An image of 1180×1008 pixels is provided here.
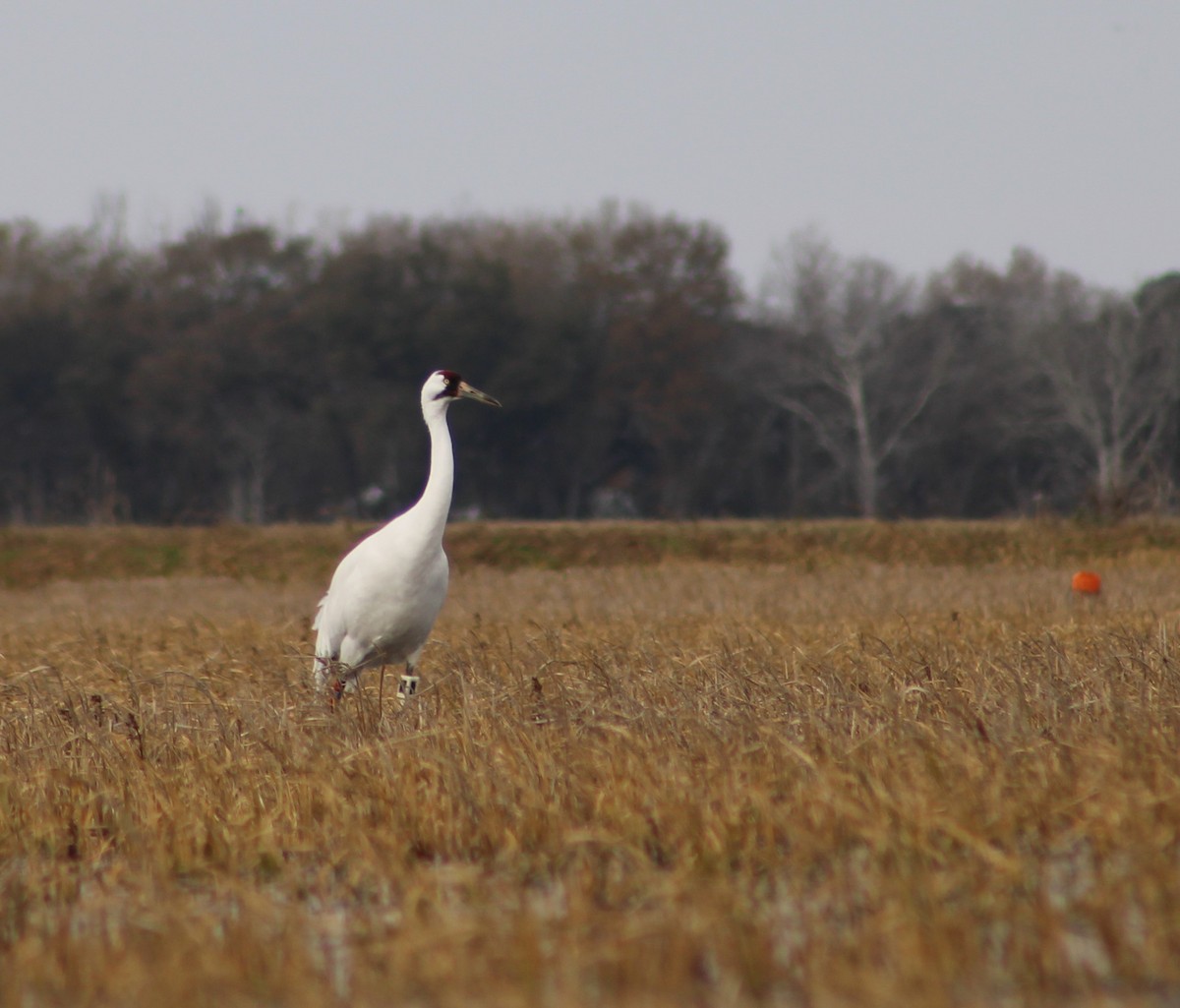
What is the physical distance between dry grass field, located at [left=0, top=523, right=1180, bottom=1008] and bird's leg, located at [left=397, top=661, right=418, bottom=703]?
16 centimetres

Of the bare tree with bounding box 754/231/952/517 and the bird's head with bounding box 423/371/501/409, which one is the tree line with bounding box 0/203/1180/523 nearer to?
the bare tree with bounding box 754/231/952/517

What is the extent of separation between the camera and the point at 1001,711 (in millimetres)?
6039

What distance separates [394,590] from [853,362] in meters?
45.1

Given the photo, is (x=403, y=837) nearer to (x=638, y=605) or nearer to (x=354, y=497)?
(x=638, y=605)

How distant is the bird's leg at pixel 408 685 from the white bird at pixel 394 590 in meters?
0.01

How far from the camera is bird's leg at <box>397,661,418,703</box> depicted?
310 inches

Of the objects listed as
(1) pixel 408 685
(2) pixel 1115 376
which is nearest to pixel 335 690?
(1) pixel 408 685

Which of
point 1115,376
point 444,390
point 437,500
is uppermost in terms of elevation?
point 1115,376

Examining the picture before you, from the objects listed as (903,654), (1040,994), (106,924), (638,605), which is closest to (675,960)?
(1040,994)

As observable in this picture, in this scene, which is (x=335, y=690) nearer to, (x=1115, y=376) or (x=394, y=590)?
(x=394, y=590)

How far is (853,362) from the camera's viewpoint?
2069 inches

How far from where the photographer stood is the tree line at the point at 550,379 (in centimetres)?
4781

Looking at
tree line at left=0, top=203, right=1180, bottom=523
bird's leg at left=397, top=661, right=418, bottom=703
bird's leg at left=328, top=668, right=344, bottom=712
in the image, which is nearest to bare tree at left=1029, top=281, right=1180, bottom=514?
tree line at left=0, top=203, right=1180, bottom=523

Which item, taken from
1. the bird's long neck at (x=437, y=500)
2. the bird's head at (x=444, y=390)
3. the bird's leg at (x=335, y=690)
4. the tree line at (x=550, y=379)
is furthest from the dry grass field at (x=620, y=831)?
the tree line at (x=550, y=379)
